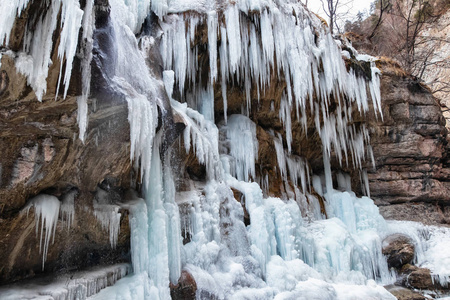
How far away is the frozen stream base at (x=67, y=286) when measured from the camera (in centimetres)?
327

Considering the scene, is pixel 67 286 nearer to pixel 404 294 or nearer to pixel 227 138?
pixel 227 138

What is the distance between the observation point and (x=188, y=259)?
4875 millimetres

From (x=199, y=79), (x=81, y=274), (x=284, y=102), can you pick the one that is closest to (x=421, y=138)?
(x=284, y=102)

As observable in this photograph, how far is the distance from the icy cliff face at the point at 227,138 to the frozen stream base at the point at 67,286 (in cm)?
19

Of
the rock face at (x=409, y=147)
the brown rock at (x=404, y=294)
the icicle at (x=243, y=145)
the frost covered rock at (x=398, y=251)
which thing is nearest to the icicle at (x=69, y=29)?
the icicle at (x=243, y=145)

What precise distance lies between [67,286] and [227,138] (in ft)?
17.2

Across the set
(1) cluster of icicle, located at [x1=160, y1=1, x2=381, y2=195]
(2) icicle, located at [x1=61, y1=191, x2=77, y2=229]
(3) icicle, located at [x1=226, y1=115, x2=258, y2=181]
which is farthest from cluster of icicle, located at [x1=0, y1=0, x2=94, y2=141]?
(3) icicle, located at [x1=226, y1=115, x2=258, y2=181]

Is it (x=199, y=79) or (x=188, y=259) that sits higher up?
(x=199, y=79)

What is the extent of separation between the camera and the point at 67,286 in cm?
347

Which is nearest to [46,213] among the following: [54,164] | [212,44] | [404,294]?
[54,164]

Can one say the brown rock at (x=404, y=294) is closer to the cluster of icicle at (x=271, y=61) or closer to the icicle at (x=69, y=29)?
the cluster of icicle at (x=271, y=61)

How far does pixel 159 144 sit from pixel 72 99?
1.63 meters

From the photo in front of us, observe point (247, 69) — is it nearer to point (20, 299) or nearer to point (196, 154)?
point (196, 154)

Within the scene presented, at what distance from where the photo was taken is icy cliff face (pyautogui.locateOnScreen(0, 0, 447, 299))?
3814mm
